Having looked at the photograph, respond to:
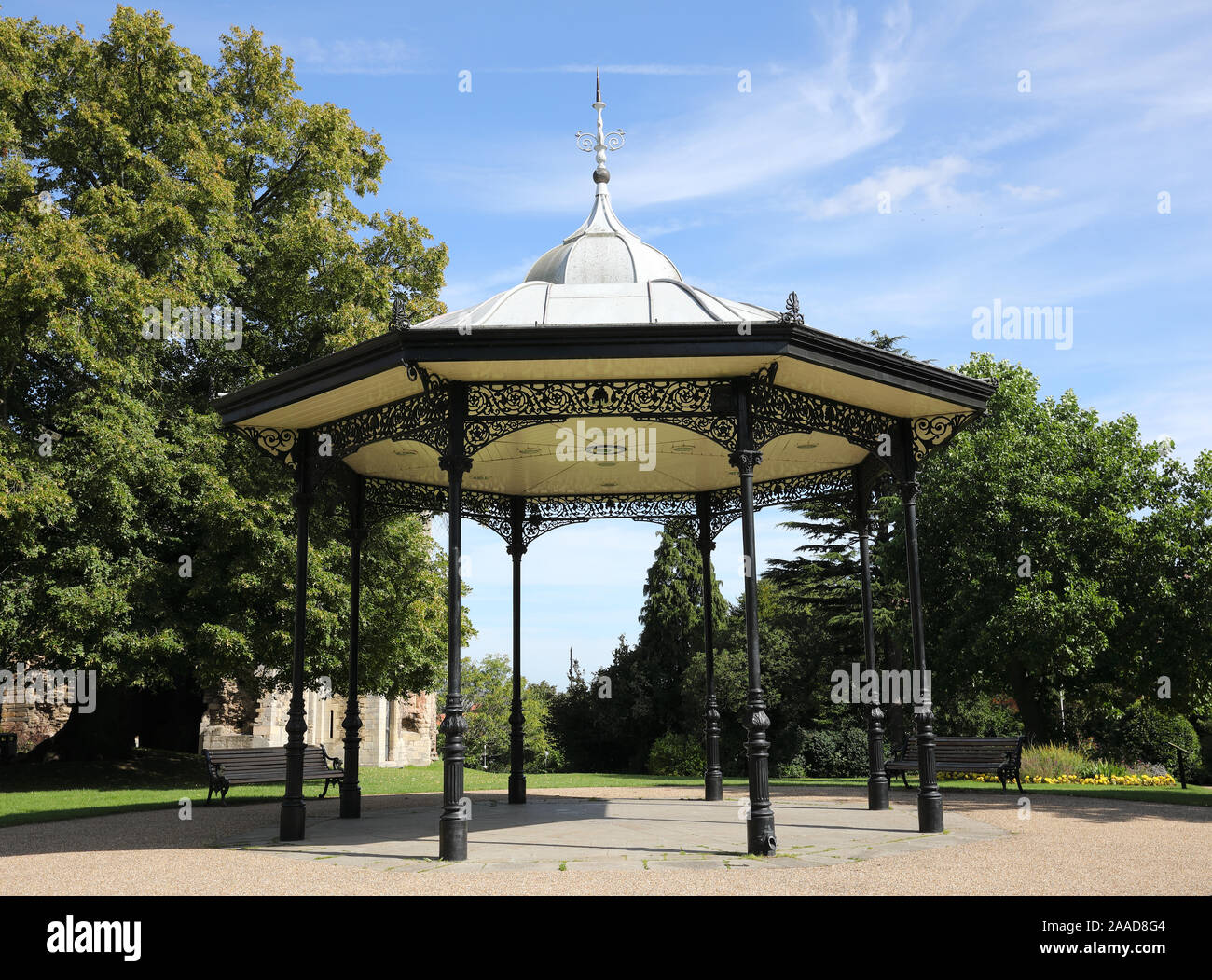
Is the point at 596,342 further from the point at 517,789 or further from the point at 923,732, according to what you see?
the point at 517,789

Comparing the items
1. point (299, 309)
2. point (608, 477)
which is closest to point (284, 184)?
point (299, 309)

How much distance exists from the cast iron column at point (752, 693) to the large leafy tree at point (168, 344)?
11193 millimetres

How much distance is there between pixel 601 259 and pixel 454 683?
525cm

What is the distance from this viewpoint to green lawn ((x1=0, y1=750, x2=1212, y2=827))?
46.6 feet

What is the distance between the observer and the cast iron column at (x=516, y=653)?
13.3m

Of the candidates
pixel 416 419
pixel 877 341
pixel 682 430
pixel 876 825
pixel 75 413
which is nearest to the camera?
pixel 416 419

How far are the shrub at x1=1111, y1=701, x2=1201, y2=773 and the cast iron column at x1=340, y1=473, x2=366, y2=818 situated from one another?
1702cm

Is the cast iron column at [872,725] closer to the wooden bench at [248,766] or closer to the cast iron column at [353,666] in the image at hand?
the cast iron column at [353,666]

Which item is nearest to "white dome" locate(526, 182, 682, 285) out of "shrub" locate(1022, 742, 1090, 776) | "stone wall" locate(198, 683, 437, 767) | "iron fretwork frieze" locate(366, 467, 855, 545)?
"iron fretwork frieze" locate(366, 467, 855, 545)

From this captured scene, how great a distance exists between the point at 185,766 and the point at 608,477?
1446cm

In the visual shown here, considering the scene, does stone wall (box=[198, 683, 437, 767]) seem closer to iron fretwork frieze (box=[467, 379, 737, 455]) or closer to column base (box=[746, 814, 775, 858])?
iron fretwork frieze (box=[467, 379, 737, 455])

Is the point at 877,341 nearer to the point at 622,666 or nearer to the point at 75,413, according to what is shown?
the point at 622,666

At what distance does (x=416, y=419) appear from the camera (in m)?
8.92

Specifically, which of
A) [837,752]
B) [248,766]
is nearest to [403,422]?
[248,766]
